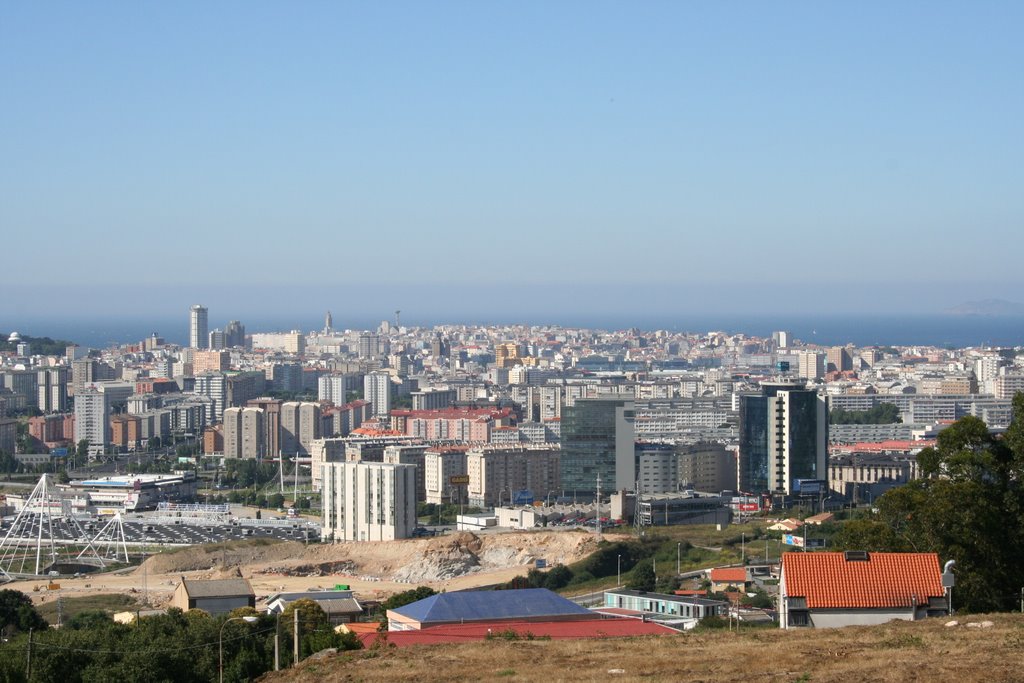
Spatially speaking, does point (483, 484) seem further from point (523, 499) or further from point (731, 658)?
point (731, 658)

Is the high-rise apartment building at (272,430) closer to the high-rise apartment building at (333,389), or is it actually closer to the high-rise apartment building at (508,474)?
the high-rise apartment building at (508,474)

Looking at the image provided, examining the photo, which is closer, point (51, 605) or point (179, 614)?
point (179, 614)

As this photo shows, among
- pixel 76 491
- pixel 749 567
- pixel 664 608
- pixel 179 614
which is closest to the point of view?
pixel 179 614

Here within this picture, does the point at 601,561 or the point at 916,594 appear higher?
the point at 916,594

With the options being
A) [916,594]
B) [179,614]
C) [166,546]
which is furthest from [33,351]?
[916,594]

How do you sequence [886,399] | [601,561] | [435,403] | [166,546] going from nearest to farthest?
[601,561] → [166,546] → [886,399] → [435,403]

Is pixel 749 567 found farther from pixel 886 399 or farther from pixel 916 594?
pixel 886 399

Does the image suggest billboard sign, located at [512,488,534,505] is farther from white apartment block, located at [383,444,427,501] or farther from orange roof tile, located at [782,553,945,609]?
orange roof tile, located at [782,553,945,609]
